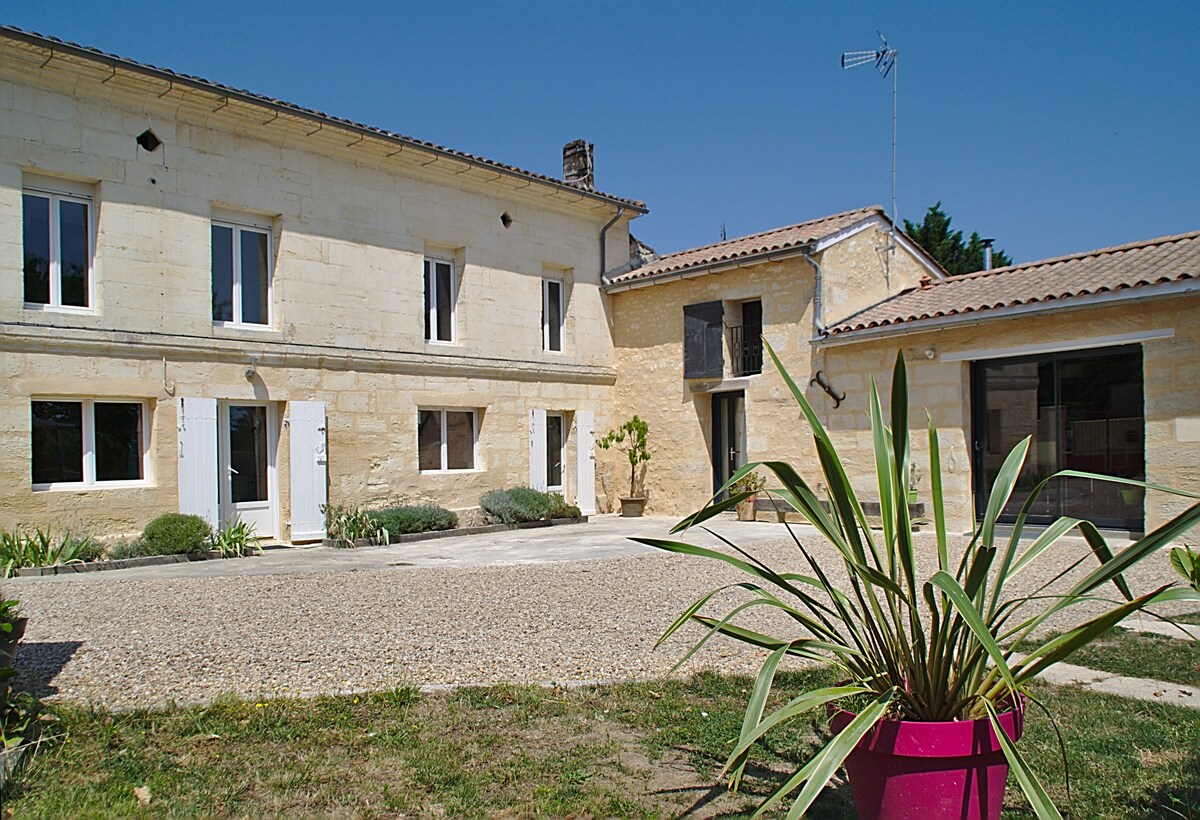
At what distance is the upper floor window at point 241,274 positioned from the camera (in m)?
11.1

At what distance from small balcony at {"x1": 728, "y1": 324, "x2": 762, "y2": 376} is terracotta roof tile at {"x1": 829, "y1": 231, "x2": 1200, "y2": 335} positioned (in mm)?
1725

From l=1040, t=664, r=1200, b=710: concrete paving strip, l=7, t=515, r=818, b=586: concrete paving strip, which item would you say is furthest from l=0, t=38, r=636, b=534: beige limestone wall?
l=1040, t=664, r=1200, b=710: concrete paving strip

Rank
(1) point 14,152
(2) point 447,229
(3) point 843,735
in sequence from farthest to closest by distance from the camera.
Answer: (2) point 447,229, (1) point 14,152, (3) point 843,735

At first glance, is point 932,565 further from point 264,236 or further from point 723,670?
point 264,236

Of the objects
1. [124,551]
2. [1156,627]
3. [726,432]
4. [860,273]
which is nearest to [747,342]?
[726,432]

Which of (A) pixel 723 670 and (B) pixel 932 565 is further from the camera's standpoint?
(B) pixel 932 565

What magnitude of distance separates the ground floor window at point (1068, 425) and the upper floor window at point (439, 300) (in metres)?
7.43

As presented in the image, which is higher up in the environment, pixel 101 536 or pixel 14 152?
pixel 14 152

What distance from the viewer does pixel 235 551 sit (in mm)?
10203

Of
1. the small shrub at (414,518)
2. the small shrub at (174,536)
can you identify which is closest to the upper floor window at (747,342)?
the small shrub at (414,518)

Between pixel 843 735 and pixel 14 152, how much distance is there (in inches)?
411

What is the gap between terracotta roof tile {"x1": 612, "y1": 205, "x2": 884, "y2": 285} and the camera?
43.8 ft

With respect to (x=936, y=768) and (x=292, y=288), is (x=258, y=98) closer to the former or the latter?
(x=292, y=288)

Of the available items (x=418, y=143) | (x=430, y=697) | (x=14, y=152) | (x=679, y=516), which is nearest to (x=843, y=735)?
(x=430, y=697)
